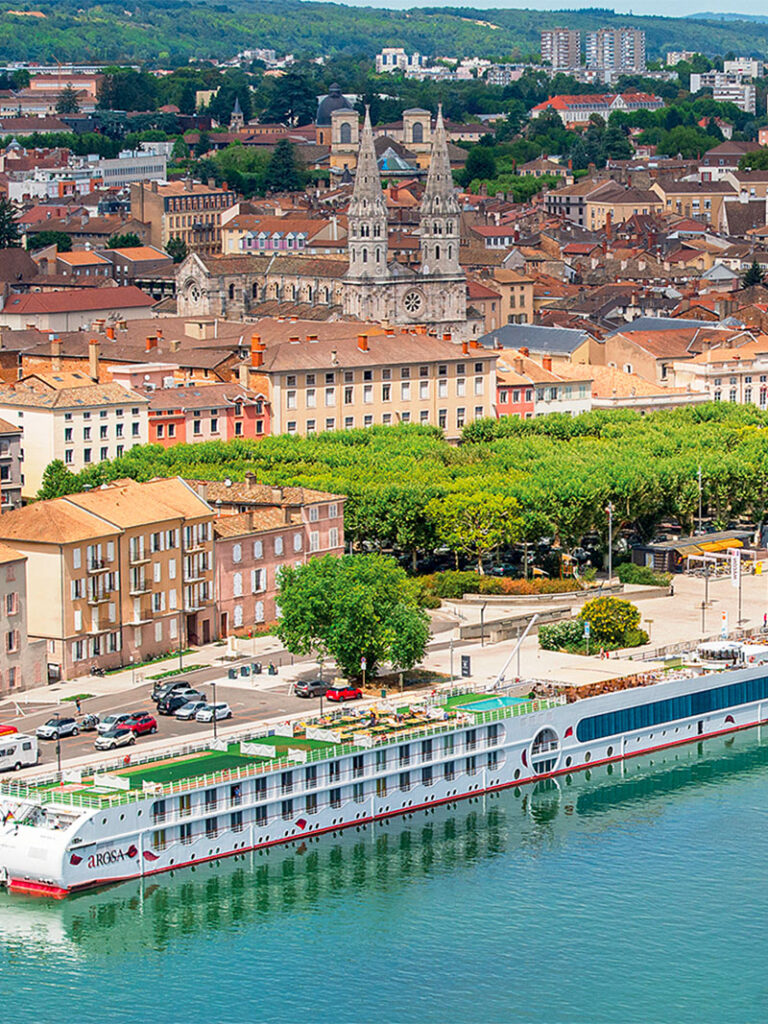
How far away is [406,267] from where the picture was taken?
157 meters

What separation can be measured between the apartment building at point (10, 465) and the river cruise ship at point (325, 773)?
32.8 metres

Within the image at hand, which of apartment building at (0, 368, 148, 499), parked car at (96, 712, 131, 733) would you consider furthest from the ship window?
apartment building at (0, 368, 148, 499)

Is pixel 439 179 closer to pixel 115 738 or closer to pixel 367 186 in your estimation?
pixel 367 186

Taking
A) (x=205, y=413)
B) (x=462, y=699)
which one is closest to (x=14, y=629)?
(x=462, y=699)

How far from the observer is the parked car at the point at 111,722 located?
231 ft

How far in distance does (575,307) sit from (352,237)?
2454 centimetres

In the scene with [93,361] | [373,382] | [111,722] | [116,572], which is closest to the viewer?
[111,722]

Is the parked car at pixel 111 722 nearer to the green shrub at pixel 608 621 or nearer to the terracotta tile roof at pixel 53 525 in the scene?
the terracotta tile roof at pixel 53 525

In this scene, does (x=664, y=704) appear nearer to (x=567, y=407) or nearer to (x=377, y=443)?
(x=377, y=443)

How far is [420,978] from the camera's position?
2237 inches

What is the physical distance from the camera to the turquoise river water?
182 feet

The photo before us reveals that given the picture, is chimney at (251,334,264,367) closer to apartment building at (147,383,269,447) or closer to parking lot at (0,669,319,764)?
apartment building at (147,383,269,447)

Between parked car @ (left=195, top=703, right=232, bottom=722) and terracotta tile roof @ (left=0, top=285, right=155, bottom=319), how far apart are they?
281 ft

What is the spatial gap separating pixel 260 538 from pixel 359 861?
22.5 metres
